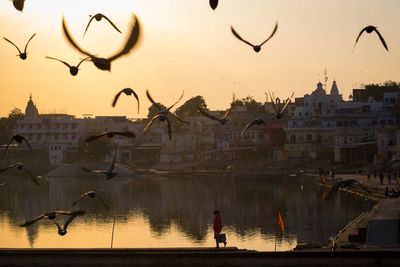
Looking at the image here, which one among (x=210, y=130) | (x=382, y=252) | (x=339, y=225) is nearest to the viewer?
(x=382, y=252)

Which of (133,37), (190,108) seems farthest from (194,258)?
(190,108)

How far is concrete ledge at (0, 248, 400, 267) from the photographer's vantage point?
24.4 ft

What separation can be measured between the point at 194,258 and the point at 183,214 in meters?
24.2

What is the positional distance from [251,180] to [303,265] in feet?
157

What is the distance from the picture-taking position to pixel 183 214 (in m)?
31.8

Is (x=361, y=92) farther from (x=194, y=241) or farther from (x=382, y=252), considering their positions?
(x=382, y=252)

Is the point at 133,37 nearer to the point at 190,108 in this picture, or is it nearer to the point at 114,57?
the point at 114,57

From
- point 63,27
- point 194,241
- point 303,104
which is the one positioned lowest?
point 194,241

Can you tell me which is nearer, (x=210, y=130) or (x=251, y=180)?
(x=251, y=180)

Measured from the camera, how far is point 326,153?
2400 inches

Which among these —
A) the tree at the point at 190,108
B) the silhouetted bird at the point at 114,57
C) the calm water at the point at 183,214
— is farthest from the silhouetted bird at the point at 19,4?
the tree at the point at 190,108

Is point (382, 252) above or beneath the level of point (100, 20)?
beneath

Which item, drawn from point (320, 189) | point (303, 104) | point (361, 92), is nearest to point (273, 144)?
point (303, 104)

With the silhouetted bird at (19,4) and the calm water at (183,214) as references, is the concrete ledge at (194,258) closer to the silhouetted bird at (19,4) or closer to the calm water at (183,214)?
the silhouetted bird at (19,4)
